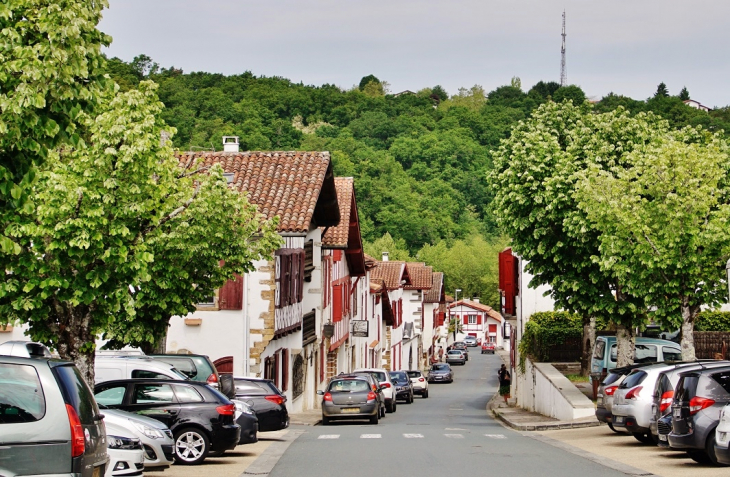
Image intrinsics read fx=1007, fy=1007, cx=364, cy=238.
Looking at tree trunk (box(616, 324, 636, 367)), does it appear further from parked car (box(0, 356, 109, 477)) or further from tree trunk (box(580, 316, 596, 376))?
parked car (box(0, 356, 109, 477))

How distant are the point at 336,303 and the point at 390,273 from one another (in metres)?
32.4

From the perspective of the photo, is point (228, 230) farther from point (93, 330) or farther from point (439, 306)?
point (439, 306)

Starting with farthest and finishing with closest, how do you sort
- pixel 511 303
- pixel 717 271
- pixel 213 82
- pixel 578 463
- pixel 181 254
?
pixel 213 82, pixel 511 303, pixel 717 271, pixel 181 254, pixel 578 463

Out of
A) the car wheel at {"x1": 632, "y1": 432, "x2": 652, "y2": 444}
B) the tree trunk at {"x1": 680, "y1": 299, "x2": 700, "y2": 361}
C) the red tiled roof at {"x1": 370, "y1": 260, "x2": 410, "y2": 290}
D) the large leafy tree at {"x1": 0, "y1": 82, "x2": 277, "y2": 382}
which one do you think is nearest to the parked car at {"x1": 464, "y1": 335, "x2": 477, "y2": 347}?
the red tiled roof at {"x1": 370, "y1": 260, "x2": 410, "y2": 290}

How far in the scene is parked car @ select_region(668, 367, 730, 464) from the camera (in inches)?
575


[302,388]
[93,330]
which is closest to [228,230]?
[93,330]

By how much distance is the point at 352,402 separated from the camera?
29281mm

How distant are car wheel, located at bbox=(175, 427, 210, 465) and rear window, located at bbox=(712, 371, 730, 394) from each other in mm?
7976

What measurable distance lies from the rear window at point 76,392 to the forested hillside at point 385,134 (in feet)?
269

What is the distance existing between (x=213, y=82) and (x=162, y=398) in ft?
404

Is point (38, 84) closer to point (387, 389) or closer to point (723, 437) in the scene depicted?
point (723, 437)

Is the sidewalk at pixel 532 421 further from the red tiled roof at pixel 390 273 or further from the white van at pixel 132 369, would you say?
the red tiled roof at pixel 390 273

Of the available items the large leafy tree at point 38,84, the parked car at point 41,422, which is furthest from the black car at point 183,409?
the parked car at point 41,422

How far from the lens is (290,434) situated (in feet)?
80.6
